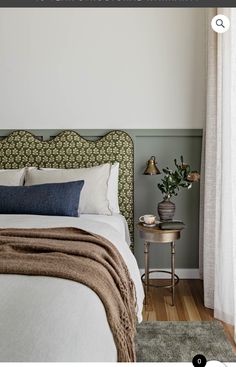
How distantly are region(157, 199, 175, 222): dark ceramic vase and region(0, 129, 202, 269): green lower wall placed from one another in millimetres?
283

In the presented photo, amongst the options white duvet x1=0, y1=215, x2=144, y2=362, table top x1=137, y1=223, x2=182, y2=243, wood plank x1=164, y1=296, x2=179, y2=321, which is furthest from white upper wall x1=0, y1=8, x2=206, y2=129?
white duvet x1=0, y1=215, x2=144, y2=362

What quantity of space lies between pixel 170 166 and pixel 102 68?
936 millimetres

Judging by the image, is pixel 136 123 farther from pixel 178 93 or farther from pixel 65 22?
pixel 65 22

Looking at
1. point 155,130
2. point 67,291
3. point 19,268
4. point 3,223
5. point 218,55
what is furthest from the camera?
point 155,130

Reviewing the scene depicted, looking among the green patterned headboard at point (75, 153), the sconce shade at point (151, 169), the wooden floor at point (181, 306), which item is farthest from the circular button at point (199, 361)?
the green patterned headboard at point (75, 153)

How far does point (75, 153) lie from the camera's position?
3.49 meters

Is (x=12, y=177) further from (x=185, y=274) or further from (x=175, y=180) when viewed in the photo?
(x=185, y=274)

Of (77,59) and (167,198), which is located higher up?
(77,59)

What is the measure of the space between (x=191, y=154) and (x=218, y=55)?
873 mm

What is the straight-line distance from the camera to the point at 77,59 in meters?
3.50

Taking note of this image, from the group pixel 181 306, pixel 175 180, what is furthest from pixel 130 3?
pixel 181 306

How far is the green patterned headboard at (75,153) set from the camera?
348cm

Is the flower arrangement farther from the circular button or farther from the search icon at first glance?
the circular button

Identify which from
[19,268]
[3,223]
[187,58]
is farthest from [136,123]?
[19,268]
